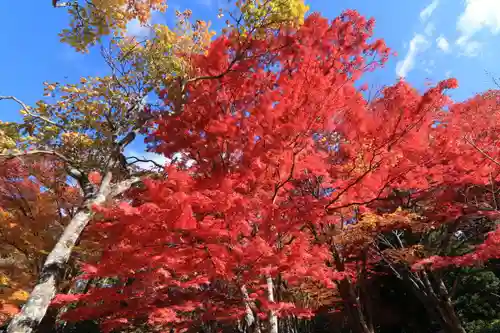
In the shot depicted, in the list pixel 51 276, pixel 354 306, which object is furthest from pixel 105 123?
pixel 354 306

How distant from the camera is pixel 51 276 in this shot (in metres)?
5.68

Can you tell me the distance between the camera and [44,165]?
1270 centimetres

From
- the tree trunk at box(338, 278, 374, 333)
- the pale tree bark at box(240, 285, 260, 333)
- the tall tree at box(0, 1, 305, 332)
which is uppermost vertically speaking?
the tall tree at box(0, 1, 305, 332)

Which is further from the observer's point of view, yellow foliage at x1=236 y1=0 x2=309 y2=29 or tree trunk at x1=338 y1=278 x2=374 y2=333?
tree trunk at x1=338 y1=278 x2=374 y2=333

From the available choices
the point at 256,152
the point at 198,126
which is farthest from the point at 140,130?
the point at 256,152

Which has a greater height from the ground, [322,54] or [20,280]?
Result: [322,54]

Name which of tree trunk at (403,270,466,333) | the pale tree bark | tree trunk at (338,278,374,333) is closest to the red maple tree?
the pale tree bark

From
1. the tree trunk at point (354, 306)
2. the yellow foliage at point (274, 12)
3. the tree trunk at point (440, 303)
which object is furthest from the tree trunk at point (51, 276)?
the tree trunk at point (440, 303)

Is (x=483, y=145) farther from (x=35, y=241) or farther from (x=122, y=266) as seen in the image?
(x=35, y=241)

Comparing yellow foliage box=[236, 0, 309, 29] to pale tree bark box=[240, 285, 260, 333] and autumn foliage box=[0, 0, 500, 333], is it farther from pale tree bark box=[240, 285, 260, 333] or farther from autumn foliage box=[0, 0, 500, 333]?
pale tree bark box=[240, 285, 260, 333]

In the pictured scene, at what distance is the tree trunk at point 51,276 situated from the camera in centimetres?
515

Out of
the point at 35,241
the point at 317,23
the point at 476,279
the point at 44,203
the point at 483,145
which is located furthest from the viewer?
the point at 476,279

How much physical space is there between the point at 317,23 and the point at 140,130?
5.53 meters

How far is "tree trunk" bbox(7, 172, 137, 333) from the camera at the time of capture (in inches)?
203
